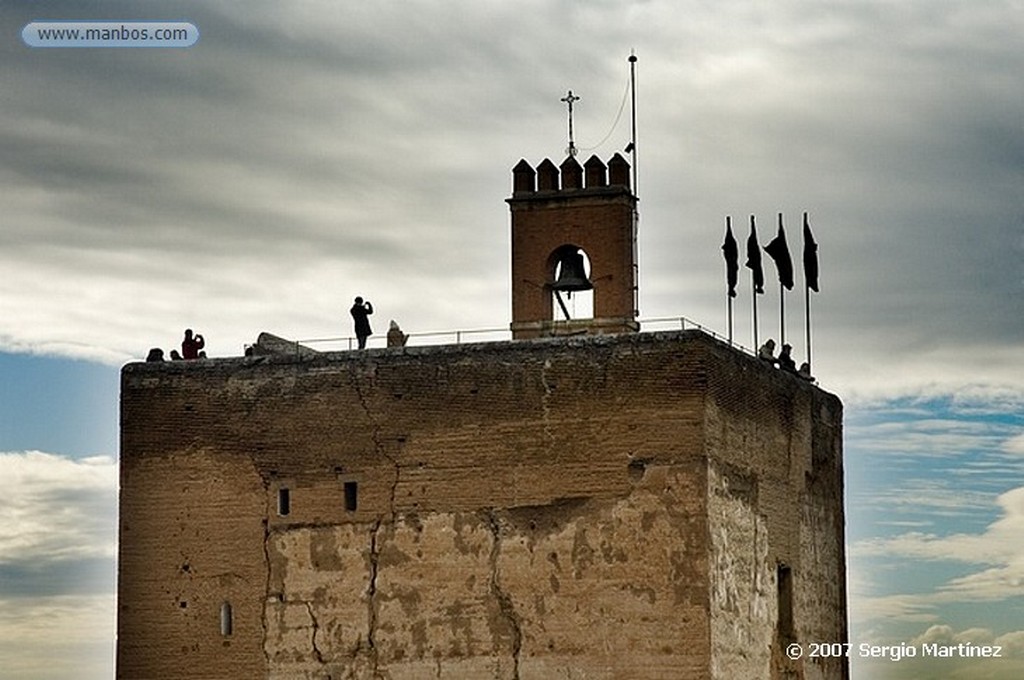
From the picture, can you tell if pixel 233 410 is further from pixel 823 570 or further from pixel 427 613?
pixel 823 570

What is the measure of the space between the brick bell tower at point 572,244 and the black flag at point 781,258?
2642 millimetres

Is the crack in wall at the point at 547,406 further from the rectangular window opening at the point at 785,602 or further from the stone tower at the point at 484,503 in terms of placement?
the rectangular window opening at the point at 785,602

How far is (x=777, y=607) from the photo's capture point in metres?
39.3

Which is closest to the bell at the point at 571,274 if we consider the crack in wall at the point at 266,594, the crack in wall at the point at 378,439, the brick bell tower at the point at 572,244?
the brick bell tower at the point at 572,244

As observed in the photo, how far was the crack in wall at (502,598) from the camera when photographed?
36.4 metres

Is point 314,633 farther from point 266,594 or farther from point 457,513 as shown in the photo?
point 457,513

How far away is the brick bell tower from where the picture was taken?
39188 mm

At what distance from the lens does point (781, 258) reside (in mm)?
41375

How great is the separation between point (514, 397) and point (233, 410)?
412cm

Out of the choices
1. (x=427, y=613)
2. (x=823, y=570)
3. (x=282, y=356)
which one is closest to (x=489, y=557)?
(x=427, y=613)

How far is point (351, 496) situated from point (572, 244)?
4.96 metres

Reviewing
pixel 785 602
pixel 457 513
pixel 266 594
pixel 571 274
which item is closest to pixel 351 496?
pixel 457 513

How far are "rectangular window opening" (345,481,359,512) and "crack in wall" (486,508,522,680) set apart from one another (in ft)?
6.39

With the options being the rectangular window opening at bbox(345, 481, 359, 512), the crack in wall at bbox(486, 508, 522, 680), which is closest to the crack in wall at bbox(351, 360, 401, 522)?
the rectangular window opening at bbox(345, 481, 359, 512)
